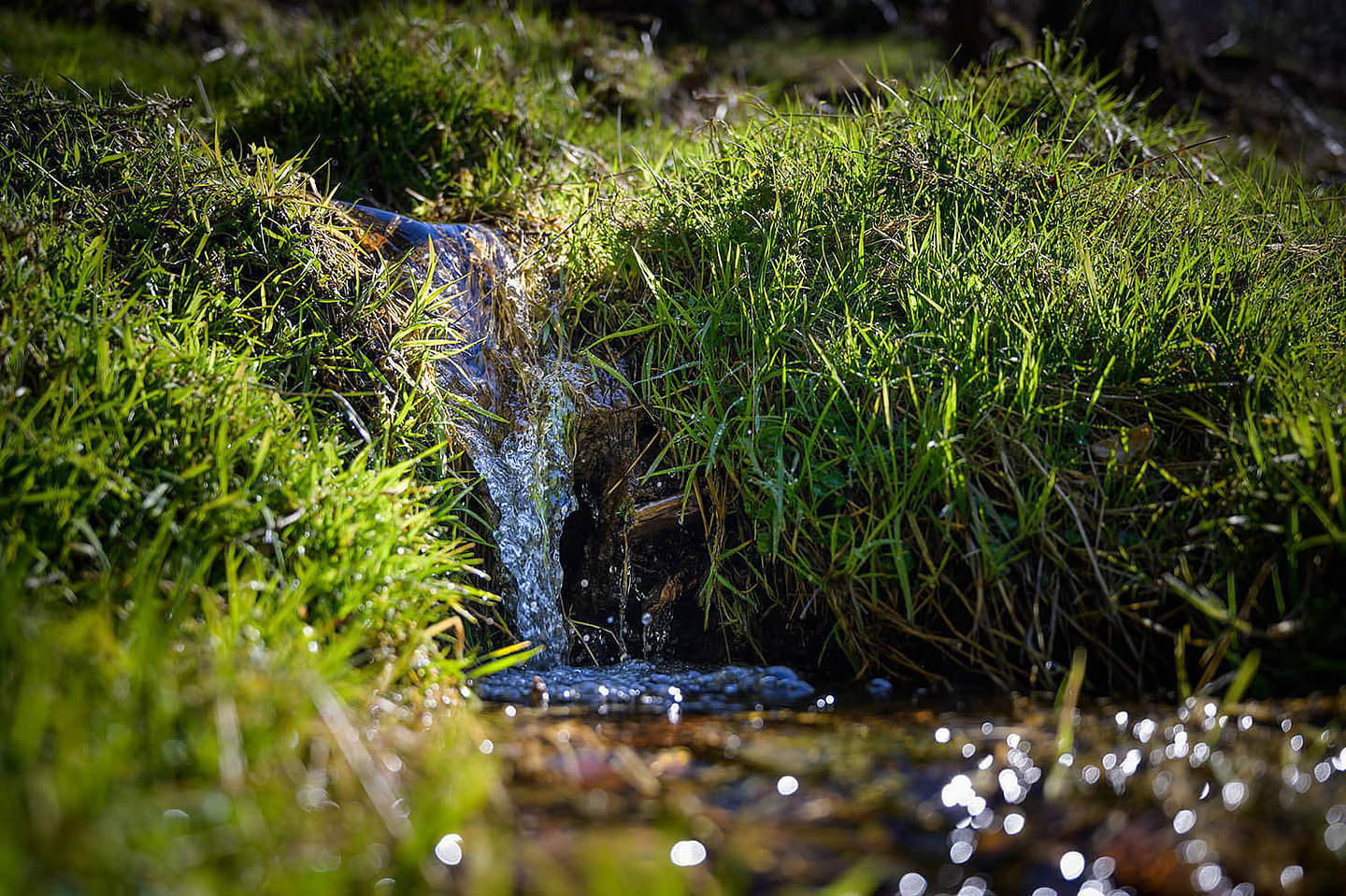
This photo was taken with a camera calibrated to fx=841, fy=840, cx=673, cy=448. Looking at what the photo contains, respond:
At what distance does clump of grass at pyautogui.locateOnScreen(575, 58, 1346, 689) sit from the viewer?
2115 millimetres

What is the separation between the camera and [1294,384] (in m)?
2.27

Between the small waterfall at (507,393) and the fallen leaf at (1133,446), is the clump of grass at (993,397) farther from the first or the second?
the small waterfall at (507,393)

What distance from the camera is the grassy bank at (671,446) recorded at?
1.29 meters

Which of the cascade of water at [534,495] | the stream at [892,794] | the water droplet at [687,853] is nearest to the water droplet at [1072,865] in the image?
the stream at [892,794]

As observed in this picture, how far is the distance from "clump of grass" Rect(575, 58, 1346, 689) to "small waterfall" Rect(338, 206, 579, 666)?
0.96 feet

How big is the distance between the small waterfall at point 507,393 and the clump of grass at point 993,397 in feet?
0.96

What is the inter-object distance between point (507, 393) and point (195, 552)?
132 cm

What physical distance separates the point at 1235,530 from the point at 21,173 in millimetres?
3643

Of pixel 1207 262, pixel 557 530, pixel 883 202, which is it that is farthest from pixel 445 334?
pixel 1207 262

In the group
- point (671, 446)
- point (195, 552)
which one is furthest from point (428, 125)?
point (195, 552)

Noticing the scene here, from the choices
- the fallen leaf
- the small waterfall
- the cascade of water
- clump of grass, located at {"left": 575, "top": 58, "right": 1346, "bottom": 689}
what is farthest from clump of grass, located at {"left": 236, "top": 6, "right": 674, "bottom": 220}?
the fallen leaf

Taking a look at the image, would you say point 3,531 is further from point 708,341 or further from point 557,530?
point 708,341

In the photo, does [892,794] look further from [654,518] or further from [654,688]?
[654,518]

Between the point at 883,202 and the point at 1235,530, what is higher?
the point at 883,202
